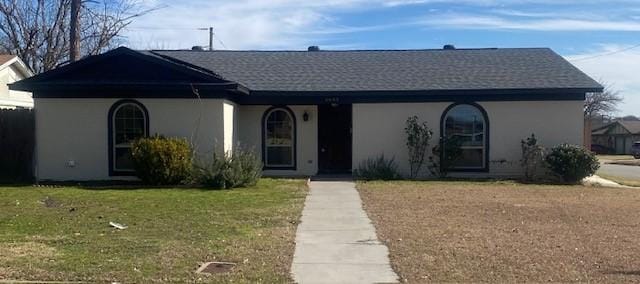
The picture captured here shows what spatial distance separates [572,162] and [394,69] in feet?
21.7

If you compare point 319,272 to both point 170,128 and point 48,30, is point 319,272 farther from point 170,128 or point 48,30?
point 48,30

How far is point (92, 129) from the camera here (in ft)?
61.9

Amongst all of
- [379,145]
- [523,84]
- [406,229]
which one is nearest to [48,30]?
[379,145]

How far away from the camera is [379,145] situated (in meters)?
21.2

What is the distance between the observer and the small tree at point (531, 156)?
2036 centimetres

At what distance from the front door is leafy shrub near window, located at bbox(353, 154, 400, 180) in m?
1.10

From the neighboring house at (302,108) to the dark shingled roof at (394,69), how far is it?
0.07m

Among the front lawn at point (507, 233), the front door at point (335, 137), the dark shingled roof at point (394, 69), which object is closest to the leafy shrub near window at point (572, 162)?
the dark shingled roof at point (394, 69)

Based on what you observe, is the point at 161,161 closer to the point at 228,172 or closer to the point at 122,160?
the point at 228,172

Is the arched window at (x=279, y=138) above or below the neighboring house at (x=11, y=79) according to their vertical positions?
below

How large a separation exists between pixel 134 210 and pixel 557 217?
7658mm

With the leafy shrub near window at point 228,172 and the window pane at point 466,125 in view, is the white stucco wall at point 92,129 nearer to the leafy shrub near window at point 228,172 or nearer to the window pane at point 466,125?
the leafy shrub near window at point 228,172

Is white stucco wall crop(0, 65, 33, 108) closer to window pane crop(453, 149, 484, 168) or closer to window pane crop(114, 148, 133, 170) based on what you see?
window pane crop(114, 148, 133, 170)

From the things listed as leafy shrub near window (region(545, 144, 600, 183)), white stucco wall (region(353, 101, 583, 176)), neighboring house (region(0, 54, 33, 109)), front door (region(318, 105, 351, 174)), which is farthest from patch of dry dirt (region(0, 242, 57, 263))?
neighboring house (region(0, 54, 33, 109))
